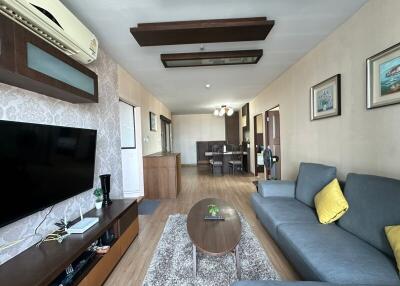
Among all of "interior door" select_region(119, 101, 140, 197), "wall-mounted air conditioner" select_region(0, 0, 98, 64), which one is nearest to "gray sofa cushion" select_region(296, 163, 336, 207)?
"wall-mounted air conditioner" select_region(0, 0, 98, 64)

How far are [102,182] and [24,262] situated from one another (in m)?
1.14

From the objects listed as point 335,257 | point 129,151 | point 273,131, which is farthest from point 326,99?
point 129,151

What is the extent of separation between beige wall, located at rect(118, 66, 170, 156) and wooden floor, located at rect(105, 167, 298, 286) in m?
1.39

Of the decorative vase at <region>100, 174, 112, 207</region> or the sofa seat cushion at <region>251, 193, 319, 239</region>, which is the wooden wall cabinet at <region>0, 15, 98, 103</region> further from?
the sofa seat cushion at <region>251, 193, 319, 239</region>

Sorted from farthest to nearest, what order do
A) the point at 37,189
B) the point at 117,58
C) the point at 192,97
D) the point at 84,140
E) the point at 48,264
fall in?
the point at 192,97, the point at 117,58, the point at 84,140, the point at 37,189, the point at 48,264

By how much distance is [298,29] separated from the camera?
238 centimetres

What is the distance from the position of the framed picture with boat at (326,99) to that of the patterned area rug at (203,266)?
1819 millimetres

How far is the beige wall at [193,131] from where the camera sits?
961cm

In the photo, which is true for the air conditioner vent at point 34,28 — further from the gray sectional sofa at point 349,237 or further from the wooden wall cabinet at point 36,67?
the gray sectional sofa at point 349,237

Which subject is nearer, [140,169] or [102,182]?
[102,182]

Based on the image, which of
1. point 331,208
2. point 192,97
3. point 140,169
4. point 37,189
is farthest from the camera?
point 192,97

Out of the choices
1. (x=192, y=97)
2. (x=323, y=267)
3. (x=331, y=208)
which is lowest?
(x=323, y=267)

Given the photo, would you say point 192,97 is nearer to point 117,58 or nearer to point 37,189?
point 117,58

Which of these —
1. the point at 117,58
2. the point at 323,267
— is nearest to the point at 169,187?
the point at 117,58
